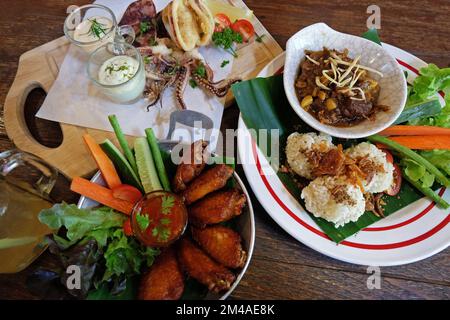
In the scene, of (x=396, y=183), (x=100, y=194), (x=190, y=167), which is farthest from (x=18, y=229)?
(x=396, y=183)

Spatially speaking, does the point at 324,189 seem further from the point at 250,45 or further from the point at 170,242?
the point at 250,45

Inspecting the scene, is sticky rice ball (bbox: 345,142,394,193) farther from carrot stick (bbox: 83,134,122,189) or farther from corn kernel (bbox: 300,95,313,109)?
carrot stick (bbox: 83,134,122,189)

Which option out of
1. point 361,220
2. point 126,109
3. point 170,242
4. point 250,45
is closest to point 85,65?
point 126,109

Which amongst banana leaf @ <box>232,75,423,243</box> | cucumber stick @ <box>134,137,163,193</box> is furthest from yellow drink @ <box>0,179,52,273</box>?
banana leaf @ <box>232,75,423,243</box>

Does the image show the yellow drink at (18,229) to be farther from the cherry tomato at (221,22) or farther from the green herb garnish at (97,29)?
the cherry tomato at (221,22)

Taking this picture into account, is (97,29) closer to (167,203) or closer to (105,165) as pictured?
(105,165)
